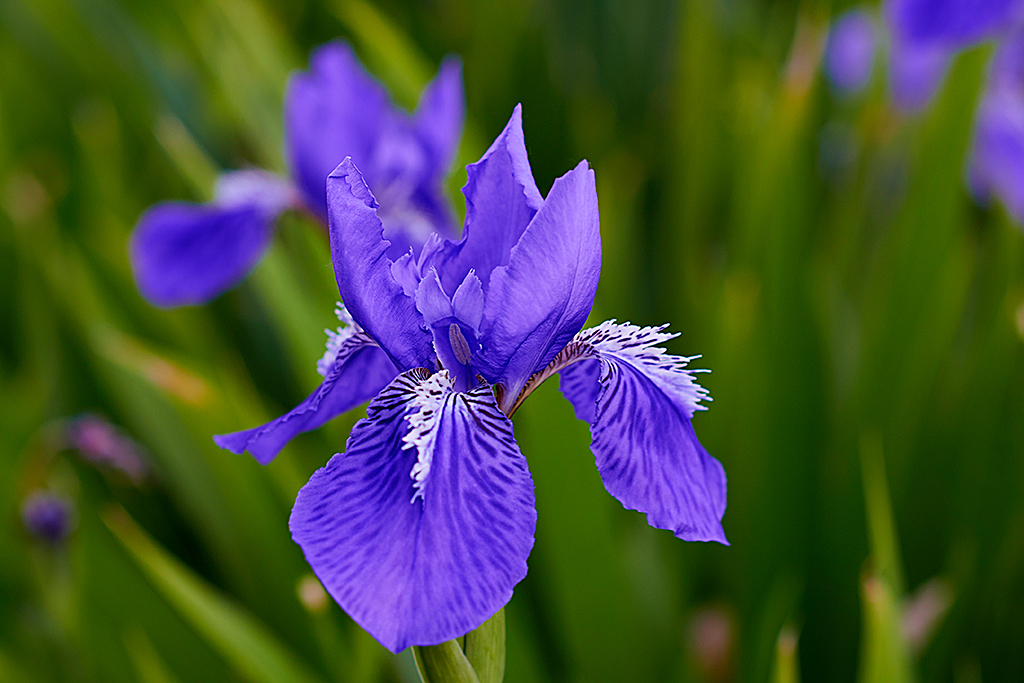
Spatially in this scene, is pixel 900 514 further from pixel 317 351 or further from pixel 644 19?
pixel 644 19

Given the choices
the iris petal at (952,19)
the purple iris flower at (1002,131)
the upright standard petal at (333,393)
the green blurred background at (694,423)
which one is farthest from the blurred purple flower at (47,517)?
the purple iris flower at (1002,131)

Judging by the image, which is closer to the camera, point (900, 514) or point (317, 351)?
point (317, 351)

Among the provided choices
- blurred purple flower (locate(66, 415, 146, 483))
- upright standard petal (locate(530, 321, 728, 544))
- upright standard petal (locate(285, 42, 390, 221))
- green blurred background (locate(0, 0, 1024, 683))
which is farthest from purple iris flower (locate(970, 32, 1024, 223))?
blurred purple flower (locate(66, 415, 146, 483))

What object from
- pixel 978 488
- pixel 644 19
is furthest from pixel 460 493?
pixel 644 19

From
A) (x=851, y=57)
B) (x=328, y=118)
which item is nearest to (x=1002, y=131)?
(x=851, y=57)

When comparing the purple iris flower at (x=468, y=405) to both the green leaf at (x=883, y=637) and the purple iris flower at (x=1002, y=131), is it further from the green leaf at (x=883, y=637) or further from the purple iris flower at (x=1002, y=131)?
the purple iris flower at (x=1002, y=131)
